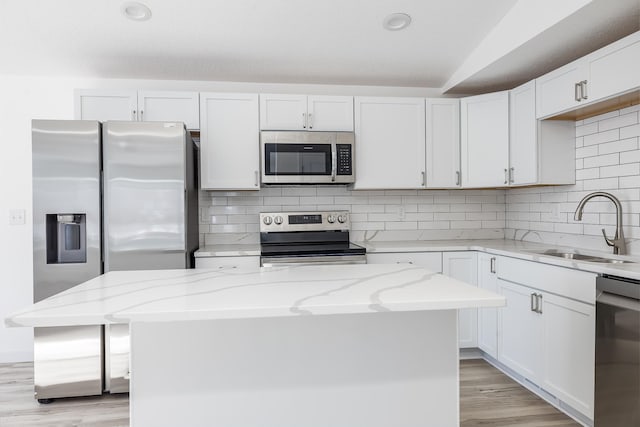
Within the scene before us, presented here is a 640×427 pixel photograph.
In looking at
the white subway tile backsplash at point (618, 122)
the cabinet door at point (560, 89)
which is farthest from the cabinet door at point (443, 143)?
the white subway tile backsplash at point (618, 122)

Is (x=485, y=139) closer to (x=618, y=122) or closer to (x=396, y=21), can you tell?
(x=618, y=122)

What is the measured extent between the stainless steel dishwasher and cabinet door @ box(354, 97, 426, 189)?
1.65 metres

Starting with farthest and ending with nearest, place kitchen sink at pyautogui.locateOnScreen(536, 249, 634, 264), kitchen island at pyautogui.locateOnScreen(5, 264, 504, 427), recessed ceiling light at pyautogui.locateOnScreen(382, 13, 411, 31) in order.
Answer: recessed ceiling light at pyautogui.locateOnScreen(382, 13, 411, 31)
kitchen sink at pyautogui.locateOnScreen(536, 249, 634, 264)
kitchen island at pyautogui.locateOnScreen(5, 264, 504, 427)

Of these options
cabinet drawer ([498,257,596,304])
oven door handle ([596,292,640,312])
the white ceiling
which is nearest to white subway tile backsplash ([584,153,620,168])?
the white ceiling

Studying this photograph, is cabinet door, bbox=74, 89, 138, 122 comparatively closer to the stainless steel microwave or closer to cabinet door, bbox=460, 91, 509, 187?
the stainless steel microwave

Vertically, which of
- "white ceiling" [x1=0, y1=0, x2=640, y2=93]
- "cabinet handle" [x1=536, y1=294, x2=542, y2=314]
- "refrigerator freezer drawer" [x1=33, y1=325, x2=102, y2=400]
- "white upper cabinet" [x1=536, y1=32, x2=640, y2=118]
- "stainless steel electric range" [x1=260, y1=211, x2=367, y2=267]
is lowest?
"refrigerator freezer drawer" [x1=33, y1=325, x2=102, y2=400]

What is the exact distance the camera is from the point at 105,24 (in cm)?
262

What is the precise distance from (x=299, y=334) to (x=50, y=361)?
2.01 m

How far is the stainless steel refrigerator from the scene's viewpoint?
2.50 m

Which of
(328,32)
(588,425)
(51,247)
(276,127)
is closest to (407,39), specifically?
(328,32)

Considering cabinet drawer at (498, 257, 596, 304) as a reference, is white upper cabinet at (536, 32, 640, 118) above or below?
above

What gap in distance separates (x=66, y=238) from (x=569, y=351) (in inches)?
123

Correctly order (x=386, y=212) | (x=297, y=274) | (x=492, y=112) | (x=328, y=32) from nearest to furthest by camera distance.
Result: (x=297, y=274)
(x=328, y=32)
(x=492, y=112)
(x=386, y=212)

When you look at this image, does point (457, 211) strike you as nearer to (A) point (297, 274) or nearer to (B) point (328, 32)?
(B) point (328, 32)
